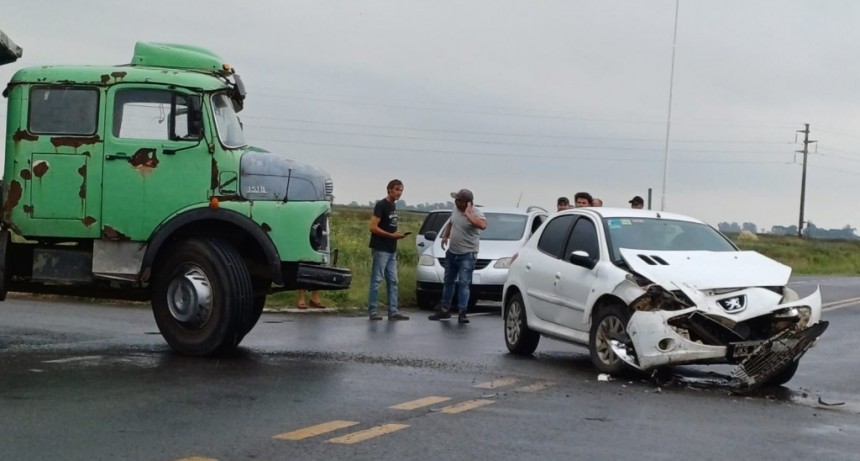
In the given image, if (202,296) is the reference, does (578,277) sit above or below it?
above

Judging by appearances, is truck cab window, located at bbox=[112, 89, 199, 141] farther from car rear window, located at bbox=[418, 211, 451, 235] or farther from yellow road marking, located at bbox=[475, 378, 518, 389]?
car rear window, located at bbox=[418, 211, 451, 235]

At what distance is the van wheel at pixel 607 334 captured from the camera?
1137cm

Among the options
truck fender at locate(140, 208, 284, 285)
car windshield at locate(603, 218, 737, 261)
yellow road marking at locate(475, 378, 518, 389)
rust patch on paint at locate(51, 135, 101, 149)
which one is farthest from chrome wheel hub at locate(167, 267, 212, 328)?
car windshield at locate(603, 218, 737, 261)

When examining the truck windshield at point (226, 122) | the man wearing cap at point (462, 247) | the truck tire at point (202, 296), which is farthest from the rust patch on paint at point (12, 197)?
the man wearing cap at point (462, 247)

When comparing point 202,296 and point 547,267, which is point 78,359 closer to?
point 202,296

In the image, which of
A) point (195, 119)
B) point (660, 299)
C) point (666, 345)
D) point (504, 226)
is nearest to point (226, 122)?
point (195, 119)

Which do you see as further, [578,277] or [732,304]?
[578,277]

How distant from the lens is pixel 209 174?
476 inches

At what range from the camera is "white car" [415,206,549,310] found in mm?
20812

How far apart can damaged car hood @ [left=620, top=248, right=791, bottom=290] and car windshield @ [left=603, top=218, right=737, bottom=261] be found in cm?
22

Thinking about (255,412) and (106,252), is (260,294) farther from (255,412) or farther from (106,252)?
(255,412)

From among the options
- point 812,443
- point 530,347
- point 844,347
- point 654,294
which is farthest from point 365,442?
point 844,347

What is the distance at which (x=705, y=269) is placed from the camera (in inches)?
447

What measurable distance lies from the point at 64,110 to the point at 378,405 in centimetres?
500
